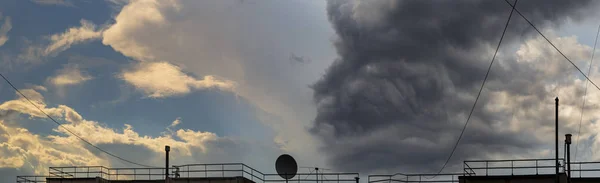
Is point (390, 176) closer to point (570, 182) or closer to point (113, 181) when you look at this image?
point (570, 182)

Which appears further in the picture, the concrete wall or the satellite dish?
the satellite dish

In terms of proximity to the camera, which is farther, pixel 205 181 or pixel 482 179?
pixel 205 181

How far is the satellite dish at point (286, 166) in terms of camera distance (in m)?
55.4

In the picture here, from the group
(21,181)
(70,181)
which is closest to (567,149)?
(70,181)

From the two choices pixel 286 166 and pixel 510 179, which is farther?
pixel 286 166

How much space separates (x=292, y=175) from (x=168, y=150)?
9602 millimetres

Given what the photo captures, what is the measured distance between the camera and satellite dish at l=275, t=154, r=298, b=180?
55.4m

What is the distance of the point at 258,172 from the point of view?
5544 centimetres

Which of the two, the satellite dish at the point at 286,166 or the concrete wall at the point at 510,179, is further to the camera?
the satellite dish at the point at 286,166

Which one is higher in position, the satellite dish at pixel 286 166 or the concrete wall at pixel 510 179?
the satellite dish at pixel 286 166

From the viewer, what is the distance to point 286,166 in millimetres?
55469

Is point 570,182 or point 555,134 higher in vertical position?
point 555,134

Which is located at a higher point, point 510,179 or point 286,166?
point 286,166

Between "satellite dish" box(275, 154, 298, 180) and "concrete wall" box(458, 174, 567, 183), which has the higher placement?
"satellite dish" box(275, 154, 298, 180)
